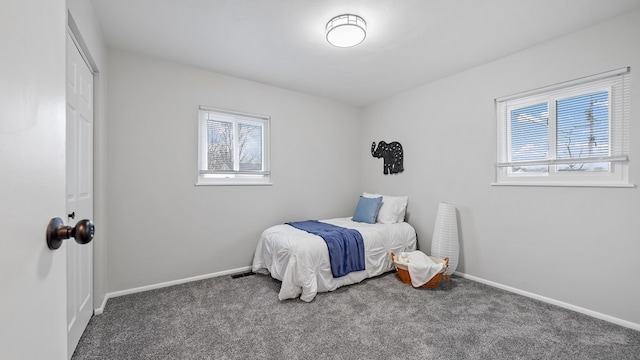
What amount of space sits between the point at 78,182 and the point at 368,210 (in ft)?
10.1

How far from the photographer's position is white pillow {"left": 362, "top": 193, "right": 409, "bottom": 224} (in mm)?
3672

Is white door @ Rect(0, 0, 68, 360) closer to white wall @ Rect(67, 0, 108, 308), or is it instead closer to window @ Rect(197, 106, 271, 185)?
white wall @ Rect(67, 0, 108, 308)

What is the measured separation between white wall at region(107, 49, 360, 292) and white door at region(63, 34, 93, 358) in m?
0.50

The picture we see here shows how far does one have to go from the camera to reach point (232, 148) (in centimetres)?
346

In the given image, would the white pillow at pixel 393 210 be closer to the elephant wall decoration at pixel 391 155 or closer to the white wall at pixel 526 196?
the white wall at pixel 526 196

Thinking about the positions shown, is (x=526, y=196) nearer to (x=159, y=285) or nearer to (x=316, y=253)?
(x=316, y=253)

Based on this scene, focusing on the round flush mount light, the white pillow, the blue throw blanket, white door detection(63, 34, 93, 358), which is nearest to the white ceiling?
the round flush mount light

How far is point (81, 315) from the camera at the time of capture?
6.38ft

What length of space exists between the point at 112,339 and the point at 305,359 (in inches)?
57.1

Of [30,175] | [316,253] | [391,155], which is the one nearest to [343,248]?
[316,253]

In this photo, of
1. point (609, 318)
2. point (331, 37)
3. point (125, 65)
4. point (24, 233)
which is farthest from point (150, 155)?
point (609, 318)

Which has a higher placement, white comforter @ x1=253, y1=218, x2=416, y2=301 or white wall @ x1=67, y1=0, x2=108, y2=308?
white wall @ x1=67, y1=0, x2=108, y2=308

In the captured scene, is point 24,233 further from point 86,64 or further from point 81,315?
point 86,64

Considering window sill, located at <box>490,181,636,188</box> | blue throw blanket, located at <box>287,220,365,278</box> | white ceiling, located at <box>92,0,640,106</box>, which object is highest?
white ceiling, located at <box>92,0,640,106</box>
